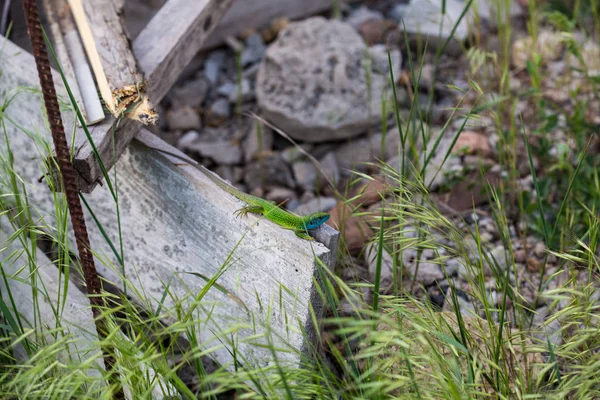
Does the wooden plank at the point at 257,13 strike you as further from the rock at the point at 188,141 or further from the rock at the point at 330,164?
the rock at the point at 330,164

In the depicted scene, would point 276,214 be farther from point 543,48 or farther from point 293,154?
point 543,48

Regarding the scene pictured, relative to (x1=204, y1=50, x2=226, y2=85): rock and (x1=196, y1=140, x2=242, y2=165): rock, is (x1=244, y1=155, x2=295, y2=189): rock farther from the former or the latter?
(x1=204, y1=50, x2=226, y2=85): rock

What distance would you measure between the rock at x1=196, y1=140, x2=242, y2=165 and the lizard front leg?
2.09 metres

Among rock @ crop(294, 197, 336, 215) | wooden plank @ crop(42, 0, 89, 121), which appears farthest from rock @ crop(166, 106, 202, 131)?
wooden plank @ crop(42, 0, 89, 121)

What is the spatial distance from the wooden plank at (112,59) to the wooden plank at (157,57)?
0.07 meters

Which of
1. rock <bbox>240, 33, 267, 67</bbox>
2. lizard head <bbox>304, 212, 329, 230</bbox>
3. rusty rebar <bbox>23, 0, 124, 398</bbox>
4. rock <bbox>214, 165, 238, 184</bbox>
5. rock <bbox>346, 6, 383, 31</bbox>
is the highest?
rusty rebar <bbox>23, 0, 124, 398</bbox>

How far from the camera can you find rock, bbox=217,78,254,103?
491 centimetres

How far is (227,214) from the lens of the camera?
8.02 feet

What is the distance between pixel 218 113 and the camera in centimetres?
490

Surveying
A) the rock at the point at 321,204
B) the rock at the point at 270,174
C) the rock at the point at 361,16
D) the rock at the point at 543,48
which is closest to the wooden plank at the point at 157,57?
the rock at the point at 321,204

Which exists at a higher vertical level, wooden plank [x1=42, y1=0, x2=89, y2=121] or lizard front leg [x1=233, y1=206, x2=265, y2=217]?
wooden plank [x1=42, y1=0, x2=89, y2=121]

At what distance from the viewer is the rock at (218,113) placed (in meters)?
4.88

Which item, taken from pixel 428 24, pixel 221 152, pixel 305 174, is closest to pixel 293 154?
pixel 305 174

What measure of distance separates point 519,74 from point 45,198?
11.2ft
